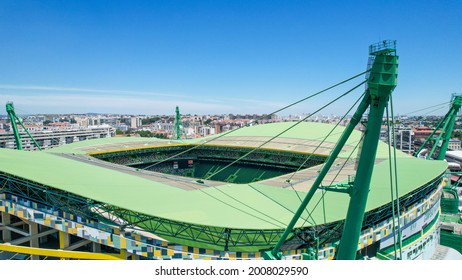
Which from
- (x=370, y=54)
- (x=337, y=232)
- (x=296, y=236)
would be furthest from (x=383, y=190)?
(x=370, y=54)

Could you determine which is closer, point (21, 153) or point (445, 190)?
point (21, 153)

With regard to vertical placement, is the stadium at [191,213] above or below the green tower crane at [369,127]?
below

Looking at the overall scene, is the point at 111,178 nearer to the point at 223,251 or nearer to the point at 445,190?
the point at 223,251

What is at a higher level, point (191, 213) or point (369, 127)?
point (369, 127)

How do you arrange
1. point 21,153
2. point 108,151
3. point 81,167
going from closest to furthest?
point 81,167, point 21,153, point 108,151

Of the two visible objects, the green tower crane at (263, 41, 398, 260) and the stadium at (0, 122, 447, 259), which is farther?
the stadium at (0, 122, 447, 259)

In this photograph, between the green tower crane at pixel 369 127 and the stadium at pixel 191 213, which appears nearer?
the green tower crane at pixel 369 127

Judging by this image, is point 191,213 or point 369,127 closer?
point 369,127

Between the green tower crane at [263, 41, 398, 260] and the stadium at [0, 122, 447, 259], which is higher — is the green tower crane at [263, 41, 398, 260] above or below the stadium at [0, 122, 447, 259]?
above
